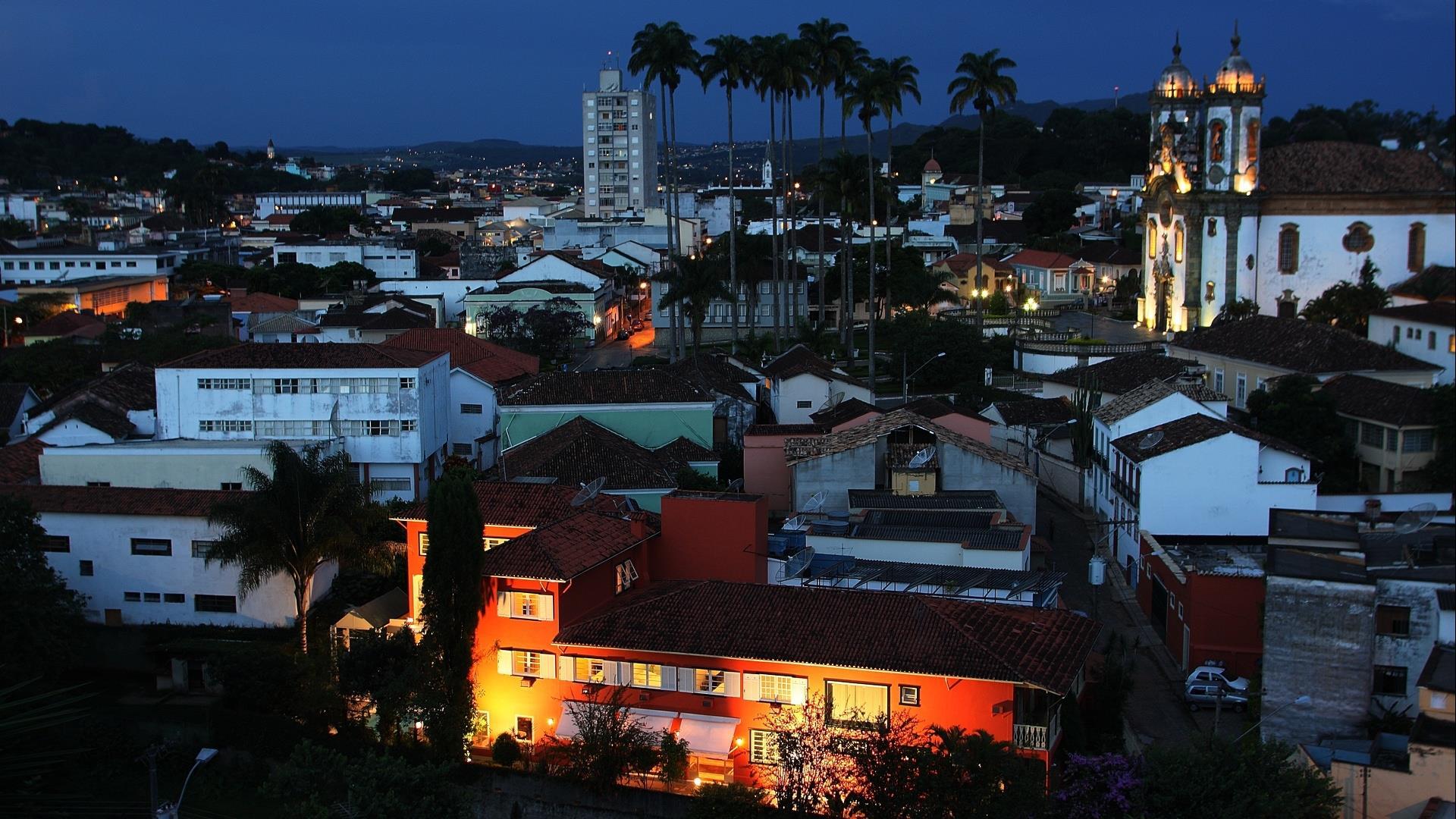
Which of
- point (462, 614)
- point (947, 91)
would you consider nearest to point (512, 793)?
point (462, 614)

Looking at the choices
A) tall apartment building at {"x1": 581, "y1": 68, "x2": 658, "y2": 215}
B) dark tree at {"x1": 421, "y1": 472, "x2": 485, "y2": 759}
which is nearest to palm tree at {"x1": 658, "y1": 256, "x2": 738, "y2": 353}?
dark tree at {"x1": 421, "y1": 472, "x2": 485, "y2": 759}

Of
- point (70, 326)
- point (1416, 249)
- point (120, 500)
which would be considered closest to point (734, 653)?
point (120, 500)

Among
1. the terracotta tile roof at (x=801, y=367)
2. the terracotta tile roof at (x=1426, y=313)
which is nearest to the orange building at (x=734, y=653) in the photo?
the terracotta tile roof at (x=1426, y=313)

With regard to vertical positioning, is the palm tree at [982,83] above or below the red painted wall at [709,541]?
above

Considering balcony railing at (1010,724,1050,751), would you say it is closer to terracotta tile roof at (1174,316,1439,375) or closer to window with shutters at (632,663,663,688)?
window with shutters at (632,663,663,688)

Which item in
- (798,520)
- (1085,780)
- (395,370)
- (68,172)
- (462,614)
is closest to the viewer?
(1085,780)

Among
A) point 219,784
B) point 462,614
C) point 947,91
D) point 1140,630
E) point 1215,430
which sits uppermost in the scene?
point 947,91

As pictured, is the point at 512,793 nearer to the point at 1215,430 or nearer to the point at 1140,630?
the point at 1140,630

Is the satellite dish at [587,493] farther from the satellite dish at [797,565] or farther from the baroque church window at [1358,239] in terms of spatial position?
the baroque church window at [1358,239]
